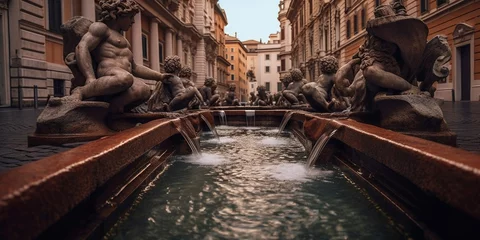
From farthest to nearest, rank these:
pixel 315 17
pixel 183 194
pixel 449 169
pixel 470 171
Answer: pixel 315 17
pixel 183 194
pixel 449 169
pixel 470 171

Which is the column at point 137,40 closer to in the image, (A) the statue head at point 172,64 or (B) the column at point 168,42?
(B) the column at point 168,42

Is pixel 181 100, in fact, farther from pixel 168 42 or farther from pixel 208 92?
pixel 168 42

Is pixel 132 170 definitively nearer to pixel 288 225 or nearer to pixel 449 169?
pixel 288 225

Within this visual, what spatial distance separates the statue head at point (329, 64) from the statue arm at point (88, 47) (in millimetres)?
3983

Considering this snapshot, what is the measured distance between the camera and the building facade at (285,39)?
6362 cm

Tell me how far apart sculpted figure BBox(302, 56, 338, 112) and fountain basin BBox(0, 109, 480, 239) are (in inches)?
144

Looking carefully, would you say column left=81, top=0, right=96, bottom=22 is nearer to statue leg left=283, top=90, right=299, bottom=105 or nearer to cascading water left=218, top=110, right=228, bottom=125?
cascading water left=218, top=110, right=228, bottom=125

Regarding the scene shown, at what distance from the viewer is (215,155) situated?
15.3 feet

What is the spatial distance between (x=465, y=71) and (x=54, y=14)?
1784cm

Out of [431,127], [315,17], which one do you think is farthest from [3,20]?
[315,17]

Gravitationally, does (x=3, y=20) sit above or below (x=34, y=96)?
above

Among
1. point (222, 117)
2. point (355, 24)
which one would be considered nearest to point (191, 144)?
point (222, 117)

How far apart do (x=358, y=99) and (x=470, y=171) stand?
2950 mm

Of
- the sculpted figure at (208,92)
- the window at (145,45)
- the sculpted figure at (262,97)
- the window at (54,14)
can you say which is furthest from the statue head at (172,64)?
the window at (145,45)
